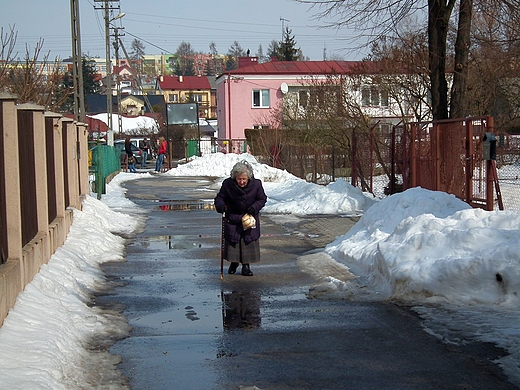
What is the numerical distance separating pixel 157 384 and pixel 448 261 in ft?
13.1

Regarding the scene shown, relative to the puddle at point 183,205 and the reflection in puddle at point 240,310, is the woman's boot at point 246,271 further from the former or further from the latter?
the puddle at point 183,205

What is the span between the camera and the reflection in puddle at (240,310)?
7.86 meters

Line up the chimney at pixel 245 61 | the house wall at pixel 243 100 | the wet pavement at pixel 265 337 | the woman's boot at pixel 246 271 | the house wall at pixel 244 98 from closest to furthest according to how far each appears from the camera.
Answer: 1. the wet pavement at pixel 265 337
2. the woman's boot at pixel 246 271
3. the house wall at pixel 244 98
4. the house wall at pixel 243 100
5. the chimney at pixel 245 61

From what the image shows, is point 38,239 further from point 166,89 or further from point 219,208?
point 166,89

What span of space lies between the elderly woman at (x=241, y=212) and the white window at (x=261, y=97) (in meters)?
49.2

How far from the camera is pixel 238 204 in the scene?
10633 mm

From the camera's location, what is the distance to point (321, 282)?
9.97m

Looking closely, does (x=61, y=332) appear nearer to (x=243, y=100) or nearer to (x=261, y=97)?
(x=261, y=97)

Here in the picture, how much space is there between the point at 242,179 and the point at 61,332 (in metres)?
4.39

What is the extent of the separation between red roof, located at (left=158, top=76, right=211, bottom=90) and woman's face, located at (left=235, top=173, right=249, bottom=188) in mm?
115080

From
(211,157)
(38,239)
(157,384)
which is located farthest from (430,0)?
(211,157)

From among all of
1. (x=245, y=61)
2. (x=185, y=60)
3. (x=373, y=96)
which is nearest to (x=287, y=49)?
(x=245, y=61)

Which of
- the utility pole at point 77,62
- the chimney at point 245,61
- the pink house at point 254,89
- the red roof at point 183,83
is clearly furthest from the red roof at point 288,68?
the red roof at point 183,83

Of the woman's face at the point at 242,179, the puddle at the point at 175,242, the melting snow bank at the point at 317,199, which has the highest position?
the woman's face at the point at 242,179
